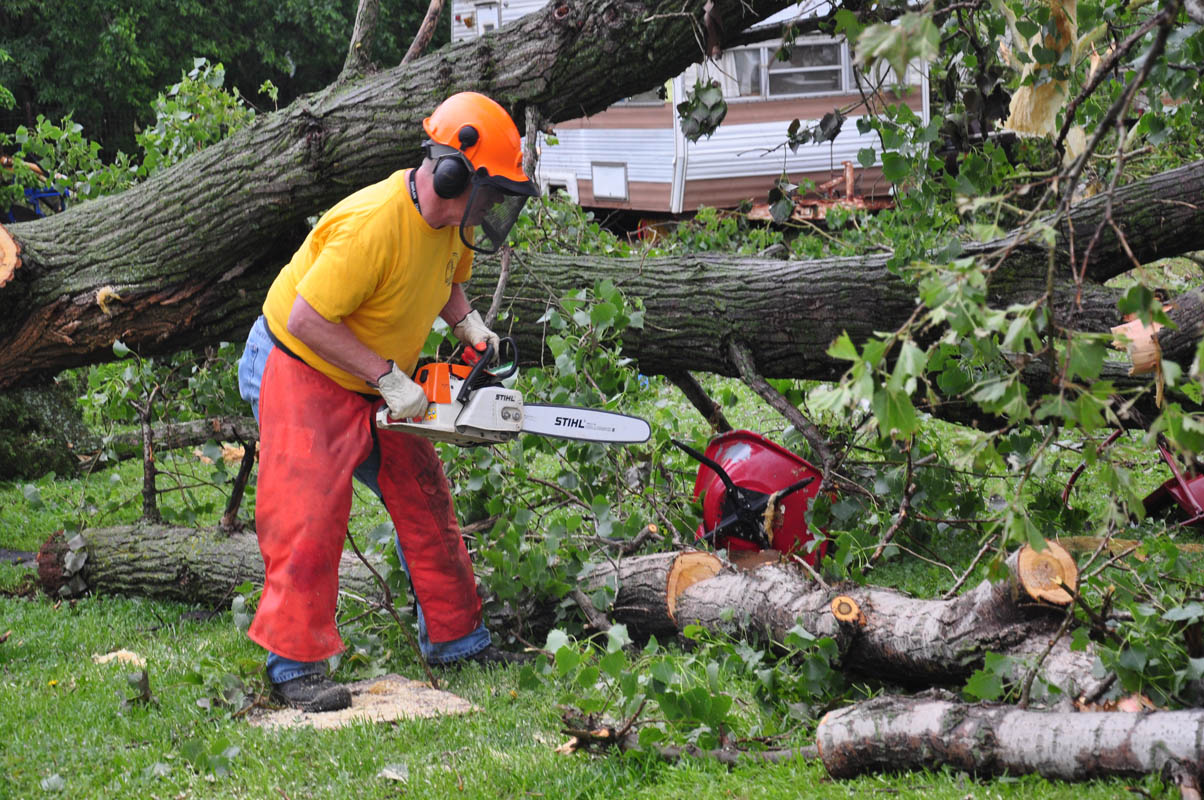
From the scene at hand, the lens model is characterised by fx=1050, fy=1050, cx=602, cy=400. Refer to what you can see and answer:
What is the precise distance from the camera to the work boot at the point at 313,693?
3375 millimetres

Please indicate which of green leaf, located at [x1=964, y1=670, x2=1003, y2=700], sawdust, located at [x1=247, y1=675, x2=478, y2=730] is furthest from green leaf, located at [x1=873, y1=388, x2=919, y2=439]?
sawdust, located at [x1=247, y1=675, x2=478, y2=730]

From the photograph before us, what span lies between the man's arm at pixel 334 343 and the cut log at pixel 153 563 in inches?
57.1

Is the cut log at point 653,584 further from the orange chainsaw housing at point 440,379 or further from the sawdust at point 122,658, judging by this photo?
the sawdust at point 122,658

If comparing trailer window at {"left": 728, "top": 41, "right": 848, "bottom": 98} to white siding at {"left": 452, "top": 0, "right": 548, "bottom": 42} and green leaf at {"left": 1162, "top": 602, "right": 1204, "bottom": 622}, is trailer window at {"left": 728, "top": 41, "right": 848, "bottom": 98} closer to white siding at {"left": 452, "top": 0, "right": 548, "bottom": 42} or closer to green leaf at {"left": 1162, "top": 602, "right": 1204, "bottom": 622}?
white siding at {"left": 452, "top": 0, "right": 548, "bottom": 42}

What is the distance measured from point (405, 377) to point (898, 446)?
229cm

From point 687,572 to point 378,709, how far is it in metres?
1.14

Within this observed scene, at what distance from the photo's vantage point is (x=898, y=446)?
4.51 metres

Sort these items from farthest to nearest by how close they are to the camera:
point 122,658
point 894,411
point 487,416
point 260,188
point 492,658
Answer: point 260,188 < point 122,658 < point 492,658 < point 487,416 < point 894,411

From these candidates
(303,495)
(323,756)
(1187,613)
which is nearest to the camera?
(1187,613)

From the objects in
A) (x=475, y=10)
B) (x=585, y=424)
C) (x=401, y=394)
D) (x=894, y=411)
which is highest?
(x=475, y=10)

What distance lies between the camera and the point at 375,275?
3217 mm

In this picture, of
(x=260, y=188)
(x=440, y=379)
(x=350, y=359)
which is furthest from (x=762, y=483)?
(x=260, y=188)

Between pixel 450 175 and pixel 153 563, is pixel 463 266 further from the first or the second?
pixel 153 563

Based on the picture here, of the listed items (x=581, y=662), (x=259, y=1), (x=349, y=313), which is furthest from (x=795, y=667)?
(x=259, y=1)
